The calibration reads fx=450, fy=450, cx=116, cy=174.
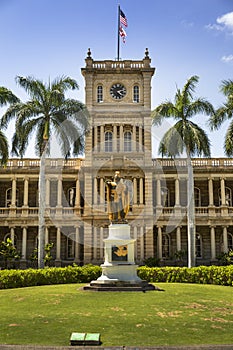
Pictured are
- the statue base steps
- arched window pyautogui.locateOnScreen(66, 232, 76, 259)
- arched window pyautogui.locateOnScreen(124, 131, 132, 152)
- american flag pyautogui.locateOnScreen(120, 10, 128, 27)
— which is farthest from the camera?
arched window pyautogui.locateOnScreen(66, 232, 76, 259)

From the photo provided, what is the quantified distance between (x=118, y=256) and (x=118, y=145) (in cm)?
2020

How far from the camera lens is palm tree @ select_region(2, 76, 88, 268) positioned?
26797 mm

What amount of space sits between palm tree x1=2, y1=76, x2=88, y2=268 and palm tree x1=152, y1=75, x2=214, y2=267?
525cm

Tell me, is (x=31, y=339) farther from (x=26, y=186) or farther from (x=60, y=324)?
(x=26, y=186)

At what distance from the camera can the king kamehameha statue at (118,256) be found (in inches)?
736

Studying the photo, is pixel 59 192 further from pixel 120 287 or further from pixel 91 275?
pixel 120 287

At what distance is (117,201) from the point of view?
2034cm

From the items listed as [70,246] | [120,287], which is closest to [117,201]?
[120,287]

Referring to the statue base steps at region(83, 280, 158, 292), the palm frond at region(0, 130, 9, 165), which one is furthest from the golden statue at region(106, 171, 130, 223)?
the palm frond at region(0, 130, 9, 165)

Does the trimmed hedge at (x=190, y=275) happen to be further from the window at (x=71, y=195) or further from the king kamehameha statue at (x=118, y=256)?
the window at (x=71, y=195)

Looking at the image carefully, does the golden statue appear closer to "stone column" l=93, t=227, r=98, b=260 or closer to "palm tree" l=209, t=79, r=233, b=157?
"palm tree" l=209, t=79, r=233, b=157

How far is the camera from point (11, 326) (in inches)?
480

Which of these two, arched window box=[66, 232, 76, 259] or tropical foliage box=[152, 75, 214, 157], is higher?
tropical foliage box=[152, 75, 214, 157]

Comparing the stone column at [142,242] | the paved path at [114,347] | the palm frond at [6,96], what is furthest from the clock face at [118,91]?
the paved path at [114,347]
